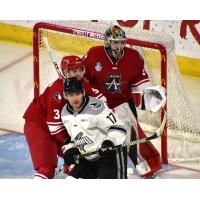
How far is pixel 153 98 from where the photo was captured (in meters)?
4.74

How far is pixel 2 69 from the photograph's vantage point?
5047 mm

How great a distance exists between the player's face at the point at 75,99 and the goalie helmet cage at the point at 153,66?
0.26 m

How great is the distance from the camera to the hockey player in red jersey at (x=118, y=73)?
473 centimetres

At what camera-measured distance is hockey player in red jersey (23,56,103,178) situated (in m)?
4.61

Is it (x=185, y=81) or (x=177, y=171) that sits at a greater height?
(x=185, y=81)

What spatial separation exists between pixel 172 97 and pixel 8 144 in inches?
32.2

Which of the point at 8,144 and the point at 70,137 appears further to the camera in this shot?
the point at 8,144

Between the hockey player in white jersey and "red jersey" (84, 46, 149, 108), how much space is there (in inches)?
5.3

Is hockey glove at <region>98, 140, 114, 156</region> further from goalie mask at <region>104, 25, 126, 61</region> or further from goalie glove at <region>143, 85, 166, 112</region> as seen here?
goalie mask at <region>104, 25, 126, 61</region>

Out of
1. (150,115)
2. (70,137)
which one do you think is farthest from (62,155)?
(150,115)

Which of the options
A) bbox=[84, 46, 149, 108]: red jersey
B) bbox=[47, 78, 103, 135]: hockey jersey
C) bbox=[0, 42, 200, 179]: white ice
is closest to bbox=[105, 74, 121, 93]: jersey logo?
bbox=[84, 46, 149, 108]: red jersey

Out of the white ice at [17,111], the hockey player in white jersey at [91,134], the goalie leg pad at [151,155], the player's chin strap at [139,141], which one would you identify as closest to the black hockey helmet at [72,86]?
the hockey player in white jersey at [91,134]

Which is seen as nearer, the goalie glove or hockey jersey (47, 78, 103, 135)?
hockey jersey (47, 78, 103, 135)

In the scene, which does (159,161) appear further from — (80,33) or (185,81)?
(80,33)
